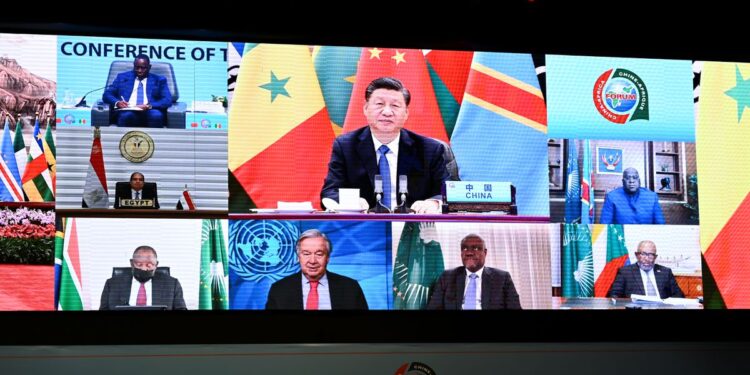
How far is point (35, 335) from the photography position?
3.95 m

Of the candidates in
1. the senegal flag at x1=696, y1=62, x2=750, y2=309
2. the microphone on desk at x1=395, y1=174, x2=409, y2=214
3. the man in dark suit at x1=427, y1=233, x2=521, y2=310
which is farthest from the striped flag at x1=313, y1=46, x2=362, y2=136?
the senegal flag at x1=696, y1=62, x2=750, y2=309

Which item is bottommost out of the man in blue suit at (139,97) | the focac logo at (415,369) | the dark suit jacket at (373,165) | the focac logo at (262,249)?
the focac logo at (415,369)

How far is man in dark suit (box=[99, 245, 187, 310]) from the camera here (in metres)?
3.90

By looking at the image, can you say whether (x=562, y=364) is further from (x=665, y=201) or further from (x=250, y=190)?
(x=250, y=190)

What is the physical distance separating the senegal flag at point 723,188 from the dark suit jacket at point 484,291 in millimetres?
994

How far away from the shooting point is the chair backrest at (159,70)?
13.0 ft

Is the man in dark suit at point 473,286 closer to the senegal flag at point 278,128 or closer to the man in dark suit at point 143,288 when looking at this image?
the senegal flag at point 278,128

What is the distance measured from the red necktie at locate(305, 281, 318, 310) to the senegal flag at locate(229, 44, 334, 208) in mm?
374

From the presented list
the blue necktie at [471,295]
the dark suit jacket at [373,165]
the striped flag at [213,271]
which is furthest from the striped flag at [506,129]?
the striped flag at [213,271]

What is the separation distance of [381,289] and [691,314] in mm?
1603

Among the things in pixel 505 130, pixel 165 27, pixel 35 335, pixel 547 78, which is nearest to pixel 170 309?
pixel 35 335

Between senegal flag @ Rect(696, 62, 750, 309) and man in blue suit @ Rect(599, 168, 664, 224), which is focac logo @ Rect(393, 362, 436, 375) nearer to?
man in blue suit @ Rect(599, 168, 664, 224)

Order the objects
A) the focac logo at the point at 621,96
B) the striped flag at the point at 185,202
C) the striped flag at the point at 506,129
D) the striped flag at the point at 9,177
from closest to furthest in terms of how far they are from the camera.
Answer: the striped flag at the point at 9,177, the striped flag at the point at 185,202, the striped flag at the point at 506,129, the focac logo at the point at 621,96

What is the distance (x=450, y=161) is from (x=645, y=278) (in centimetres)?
111
